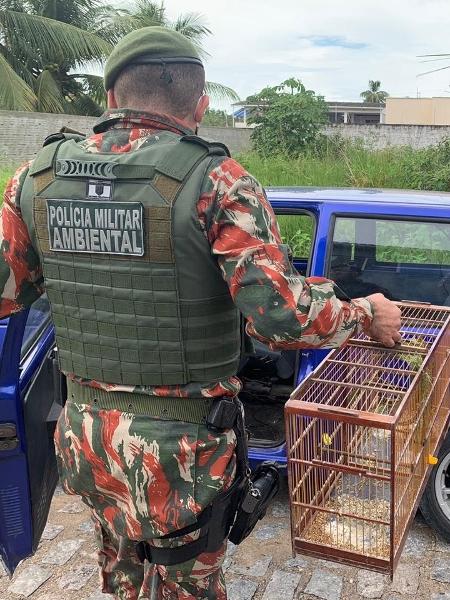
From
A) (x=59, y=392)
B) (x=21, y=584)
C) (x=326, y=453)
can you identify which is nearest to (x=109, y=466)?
(x=59, y=392)

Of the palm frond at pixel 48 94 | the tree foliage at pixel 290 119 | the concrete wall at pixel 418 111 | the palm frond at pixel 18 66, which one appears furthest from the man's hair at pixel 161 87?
the concrete wall at pixel 418 111

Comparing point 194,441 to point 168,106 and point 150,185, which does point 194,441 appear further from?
point 168,106

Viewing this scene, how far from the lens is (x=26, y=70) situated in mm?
17625

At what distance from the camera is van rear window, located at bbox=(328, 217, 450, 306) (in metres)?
2.81

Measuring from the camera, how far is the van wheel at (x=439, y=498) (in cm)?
A: 263

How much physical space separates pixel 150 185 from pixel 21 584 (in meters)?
1.97

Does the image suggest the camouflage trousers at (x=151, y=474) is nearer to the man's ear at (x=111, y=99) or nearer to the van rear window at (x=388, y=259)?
the man's ear at (x=111, y=99)

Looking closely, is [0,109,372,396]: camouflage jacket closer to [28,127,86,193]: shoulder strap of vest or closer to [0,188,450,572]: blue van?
[28,127,86,193]: shoulder strap of vest

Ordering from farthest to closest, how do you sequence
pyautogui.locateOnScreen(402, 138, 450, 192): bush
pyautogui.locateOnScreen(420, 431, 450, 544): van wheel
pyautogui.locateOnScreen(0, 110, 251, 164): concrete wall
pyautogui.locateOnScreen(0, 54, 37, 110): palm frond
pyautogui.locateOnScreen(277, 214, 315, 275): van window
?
pyautogui.locateOnScreen(0, 54, 37, 110): palm frond < pyautogui.locateOnScreen(0, 110, 251, 164): concrete wall < pyautogui.locateOnScreen(402, 138, 450, 192): bush < pyautogui.locateOnScreen(277, 214, 315, 275): van window < pyautogui.locateOnScreen(420, 431, 450, 544): van wheel

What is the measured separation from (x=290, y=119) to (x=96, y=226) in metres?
11.2

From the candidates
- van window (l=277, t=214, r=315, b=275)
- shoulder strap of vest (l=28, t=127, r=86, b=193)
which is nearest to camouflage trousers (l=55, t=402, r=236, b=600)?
shoulder strap of vest (l=28, t=127, r=86, b=193)

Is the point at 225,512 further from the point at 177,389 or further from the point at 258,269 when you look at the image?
the point at 258,269

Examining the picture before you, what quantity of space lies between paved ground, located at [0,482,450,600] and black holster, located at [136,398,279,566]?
0.91m

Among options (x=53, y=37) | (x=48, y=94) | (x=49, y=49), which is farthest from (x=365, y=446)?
(x=49, y=49)
